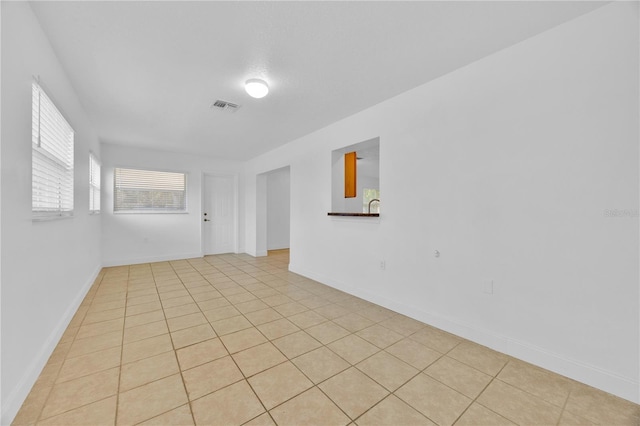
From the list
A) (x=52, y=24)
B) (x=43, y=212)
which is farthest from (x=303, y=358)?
(x=52, y=24)

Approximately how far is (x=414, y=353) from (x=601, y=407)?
1.08m

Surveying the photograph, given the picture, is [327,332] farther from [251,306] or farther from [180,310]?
[180,310]

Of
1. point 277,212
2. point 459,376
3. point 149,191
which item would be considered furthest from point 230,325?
point 277,212

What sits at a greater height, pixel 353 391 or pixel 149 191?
pixel 149 191

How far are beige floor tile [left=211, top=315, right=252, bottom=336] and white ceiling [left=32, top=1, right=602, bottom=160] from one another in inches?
98.9

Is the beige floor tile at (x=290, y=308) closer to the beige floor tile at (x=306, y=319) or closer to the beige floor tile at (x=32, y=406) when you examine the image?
the beige floor tile at (x=306, y=319)

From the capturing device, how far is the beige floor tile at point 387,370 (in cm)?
174

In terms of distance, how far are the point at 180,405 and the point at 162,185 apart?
5446 mm

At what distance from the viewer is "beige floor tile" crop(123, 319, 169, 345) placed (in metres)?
2.30

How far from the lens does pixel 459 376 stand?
71.3 inches

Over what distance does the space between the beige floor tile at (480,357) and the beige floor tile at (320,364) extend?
3.06 feet

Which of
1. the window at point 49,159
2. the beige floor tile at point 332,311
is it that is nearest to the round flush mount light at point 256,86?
the window at point 49,159

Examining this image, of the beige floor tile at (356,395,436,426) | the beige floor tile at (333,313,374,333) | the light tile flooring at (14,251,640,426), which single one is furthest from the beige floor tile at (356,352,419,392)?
the beige floor tile at (333,313,374,333)

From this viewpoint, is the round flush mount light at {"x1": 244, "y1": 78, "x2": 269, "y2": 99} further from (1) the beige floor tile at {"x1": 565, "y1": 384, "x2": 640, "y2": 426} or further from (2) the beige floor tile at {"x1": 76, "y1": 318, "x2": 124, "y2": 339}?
(1) the beige floor tile at {"x1": 565, "y1": 384, "x2": 640, "y2": 426}
